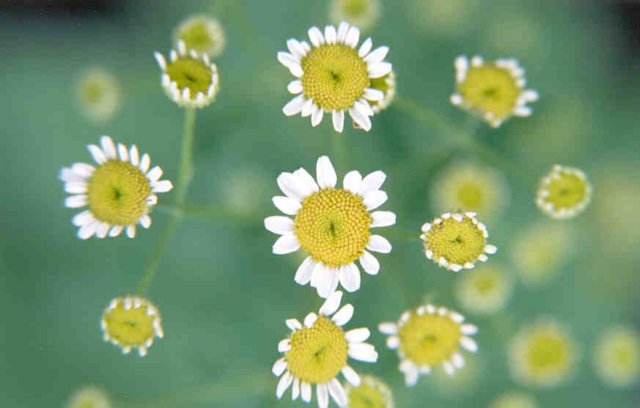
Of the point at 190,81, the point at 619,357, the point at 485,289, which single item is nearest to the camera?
the point at 190,81

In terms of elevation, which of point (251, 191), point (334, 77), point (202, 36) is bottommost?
point (334, 77)

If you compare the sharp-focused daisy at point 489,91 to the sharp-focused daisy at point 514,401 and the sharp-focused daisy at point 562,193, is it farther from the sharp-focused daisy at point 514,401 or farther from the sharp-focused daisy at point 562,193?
the sharp-focused daisy at point 514,401

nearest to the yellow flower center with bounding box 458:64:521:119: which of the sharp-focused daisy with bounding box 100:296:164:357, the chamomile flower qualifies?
the chamomile flower

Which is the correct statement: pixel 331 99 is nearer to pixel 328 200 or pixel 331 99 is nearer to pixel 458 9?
pixel 328 200

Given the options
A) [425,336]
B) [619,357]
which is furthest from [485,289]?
[619,357]

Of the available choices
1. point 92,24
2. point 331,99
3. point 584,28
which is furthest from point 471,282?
Answer: point 92,24

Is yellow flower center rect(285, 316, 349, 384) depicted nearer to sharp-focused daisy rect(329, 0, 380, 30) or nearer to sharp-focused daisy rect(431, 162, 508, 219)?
sharp-focused daisy rect(431, 162, 508, 219)

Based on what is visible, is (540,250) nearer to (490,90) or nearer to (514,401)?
(514,401)
